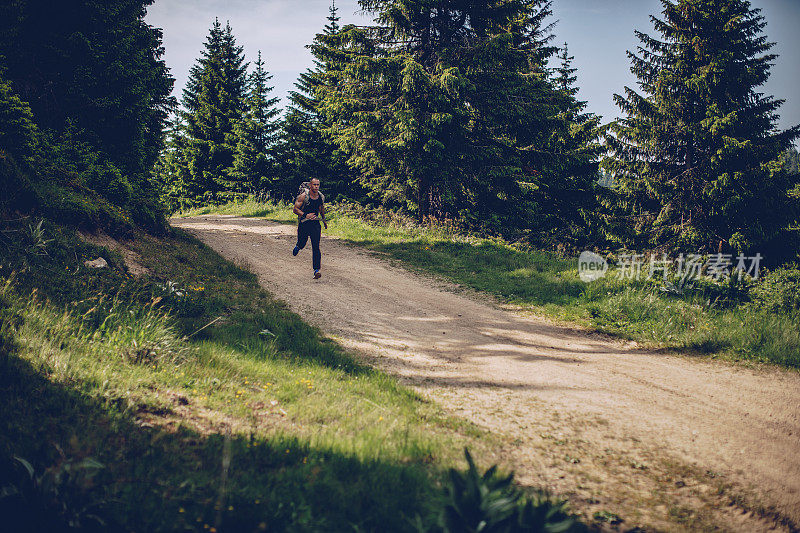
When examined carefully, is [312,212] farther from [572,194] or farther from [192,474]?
[572,194]

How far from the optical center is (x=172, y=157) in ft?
114

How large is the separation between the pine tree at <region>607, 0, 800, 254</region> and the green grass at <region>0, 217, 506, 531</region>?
16.7 meters

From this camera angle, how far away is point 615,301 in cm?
775

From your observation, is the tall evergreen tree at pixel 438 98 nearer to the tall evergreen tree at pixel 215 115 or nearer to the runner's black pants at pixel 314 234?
the runner's black pants at pixel 314 234

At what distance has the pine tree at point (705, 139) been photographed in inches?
590

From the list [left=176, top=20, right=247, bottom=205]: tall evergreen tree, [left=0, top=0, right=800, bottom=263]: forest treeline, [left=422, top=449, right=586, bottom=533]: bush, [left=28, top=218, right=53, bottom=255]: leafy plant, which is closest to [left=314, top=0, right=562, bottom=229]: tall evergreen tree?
[left=0, top=0, right=800, bottom=263]: forest treeline

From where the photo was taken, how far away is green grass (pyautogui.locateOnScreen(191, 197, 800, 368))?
622 cm

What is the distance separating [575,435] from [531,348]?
7.85ft

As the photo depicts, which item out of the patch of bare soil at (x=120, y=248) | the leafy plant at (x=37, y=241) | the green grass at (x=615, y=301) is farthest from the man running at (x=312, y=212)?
the leafy plant at (x=37, y=241)

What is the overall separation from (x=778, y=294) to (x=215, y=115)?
118 feet

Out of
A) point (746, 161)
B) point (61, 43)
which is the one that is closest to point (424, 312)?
point (61, 43)

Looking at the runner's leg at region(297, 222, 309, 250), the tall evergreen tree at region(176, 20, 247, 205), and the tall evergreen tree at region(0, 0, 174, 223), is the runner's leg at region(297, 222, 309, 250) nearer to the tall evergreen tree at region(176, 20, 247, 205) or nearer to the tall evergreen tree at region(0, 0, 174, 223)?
the tall evergreen tree at region(0, 0, 174, 223)

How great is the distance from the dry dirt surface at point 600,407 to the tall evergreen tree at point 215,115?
2836 cm

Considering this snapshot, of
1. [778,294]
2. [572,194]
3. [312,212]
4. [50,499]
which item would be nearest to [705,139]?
[572,194]
